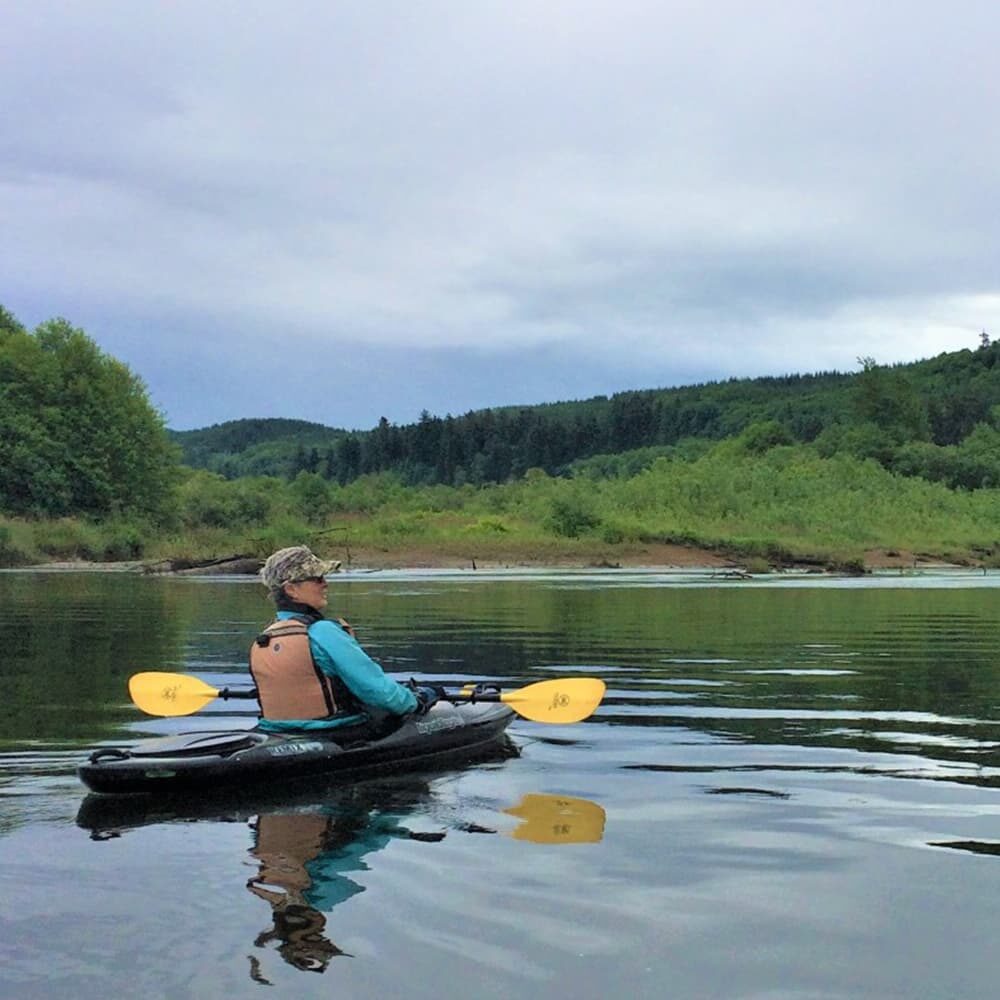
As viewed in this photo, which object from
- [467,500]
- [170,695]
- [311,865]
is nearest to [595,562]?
[467,500]

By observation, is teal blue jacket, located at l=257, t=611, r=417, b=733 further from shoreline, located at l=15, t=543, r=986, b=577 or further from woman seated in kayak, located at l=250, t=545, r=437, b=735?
shoreline, located at l=15, t=543, r=986, b=577

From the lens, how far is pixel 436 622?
70.1 feet

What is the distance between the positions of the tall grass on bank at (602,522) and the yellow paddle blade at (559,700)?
36.9 meters

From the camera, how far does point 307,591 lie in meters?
7.99

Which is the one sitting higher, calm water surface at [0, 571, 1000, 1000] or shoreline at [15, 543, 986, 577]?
shoreline at [15, 543, 986, 577]

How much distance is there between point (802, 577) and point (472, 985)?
1511 inches

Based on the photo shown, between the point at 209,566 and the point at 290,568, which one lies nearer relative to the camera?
the point at 290,568

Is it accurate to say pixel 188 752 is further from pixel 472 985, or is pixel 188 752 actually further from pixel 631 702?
pixel 631 702

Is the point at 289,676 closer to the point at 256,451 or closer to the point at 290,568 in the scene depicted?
the point at 290,568

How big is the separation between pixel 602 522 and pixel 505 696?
139ft

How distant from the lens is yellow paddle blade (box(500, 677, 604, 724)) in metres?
9.84

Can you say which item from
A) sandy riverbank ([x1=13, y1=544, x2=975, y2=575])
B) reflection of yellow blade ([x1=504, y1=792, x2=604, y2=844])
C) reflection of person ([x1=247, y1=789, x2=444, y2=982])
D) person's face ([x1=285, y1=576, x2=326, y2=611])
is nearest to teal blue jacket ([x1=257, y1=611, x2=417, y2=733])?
person's face ([x1=285, y1=576, x2=326, y2=611])

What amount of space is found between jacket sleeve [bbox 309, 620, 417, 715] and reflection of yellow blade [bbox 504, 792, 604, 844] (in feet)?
3.51

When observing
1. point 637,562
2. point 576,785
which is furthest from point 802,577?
point 576,785
